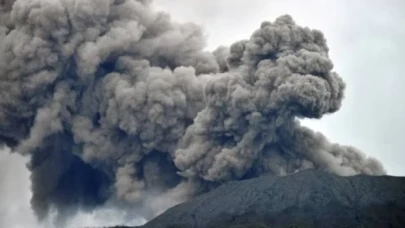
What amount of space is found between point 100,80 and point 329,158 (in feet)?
42.5

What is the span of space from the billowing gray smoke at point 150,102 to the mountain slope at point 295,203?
82 cm

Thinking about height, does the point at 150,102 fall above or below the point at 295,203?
above

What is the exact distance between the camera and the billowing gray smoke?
8381cm

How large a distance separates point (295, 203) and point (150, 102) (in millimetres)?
9295

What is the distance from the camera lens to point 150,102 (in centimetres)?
8544

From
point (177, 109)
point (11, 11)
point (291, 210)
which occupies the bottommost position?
point (291, 210)

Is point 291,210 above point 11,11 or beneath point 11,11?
beneath

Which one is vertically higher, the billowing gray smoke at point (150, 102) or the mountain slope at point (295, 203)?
the billowing gray smoke at point (150, 102)

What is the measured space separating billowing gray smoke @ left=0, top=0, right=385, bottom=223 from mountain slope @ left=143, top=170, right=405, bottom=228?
32.2 inches

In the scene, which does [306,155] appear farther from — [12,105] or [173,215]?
[12,105]

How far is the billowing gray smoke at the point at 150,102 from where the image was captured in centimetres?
8381

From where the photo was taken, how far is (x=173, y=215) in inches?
3337

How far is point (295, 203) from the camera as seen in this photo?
84.7 meters

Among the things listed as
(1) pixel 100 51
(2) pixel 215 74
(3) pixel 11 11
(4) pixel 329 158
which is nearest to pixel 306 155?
(4) pixel 329 158
